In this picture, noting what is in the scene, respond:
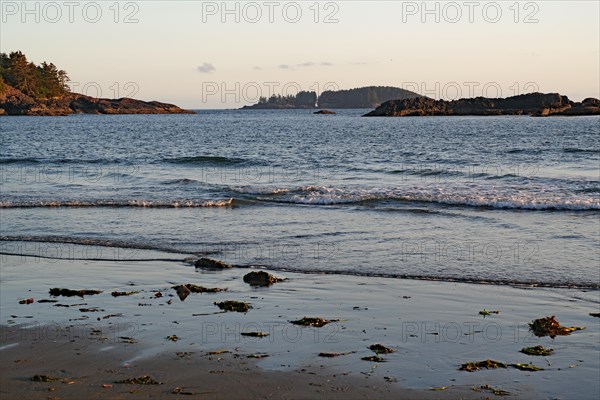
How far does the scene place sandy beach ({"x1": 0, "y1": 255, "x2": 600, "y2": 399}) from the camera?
6.67 meters

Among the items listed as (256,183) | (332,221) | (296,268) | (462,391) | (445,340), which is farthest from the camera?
(256,183)

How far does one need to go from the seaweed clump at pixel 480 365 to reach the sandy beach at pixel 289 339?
10 centimetres

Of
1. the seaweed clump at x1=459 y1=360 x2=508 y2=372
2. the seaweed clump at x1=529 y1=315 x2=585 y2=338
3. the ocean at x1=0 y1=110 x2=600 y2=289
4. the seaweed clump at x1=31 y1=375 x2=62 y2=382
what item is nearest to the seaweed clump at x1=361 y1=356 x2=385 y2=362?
the seaweed clump at x1=459 y1=360 x2=508 y2=372

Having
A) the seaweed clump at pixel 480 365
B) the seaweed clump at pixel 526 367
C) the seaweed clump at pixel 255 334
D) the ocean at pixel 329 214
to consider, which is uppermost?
the ocean at pixel 329 214

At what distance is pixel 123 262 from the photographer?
12.6 meters

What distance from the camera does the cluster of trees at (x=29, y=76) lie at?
157375mm

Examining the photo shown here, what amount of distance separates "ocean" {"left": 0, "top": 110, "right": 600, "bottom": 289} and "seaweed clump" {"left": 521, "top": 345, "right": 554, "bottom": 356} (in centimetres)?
344

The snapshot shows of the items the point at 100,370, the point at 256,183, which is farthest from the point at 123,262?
the point at 256,183

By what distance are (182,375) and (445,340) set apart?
113 inches

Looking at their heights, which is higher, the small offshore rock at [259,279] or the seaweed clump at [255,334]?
the small offshore rock at [259,279]

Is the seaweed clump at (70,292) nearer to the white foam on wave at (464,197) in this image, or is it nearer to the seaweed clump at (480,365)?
the seaweed clump at (480,365)

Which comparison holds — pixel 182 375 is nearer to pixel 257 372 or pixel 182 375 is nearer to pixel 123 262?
pixel 257 372

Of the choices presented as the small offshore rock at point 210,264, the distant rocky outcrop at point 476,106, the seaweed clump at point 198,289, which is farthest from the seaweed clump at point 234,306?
the distant rocky outcrop at point 476,106


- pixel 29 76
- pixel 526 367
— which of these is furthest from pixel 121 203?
pixel 29 76
